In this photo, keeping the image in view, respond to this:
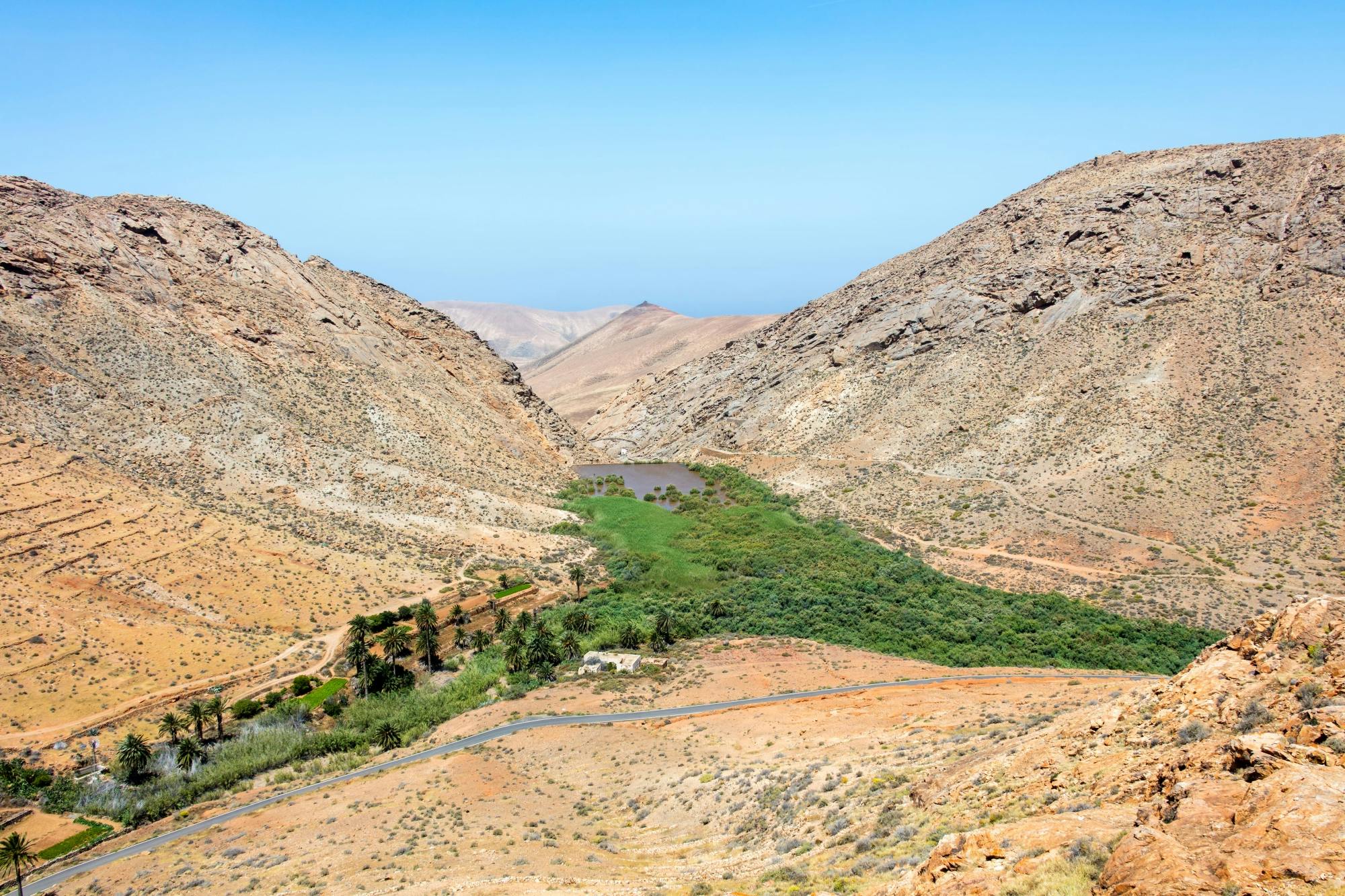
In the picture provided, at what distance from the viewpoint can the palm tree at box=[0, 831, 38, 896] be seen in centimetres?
1875

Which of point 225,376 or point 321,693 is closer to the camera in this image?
point 321,693

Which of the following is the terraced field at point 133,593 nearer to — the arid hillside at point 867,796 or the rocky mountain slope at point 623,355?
the arid hillside at point 867,796

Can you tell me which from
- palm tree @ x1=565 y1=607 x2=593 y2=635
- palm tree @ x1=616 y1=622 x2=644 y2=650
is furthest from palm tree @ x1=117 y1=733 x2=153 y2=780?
palm tree @ x1=616 y1=622 x2=644 y2=650

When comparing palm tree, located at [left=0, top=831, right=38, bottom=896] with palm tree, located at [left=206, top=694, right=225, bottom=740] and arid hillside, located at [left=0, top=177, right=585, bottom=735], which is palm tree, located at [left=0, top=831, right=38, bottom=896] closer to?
palm tree, located at [left=206, top=694, right=225, bottom=740]

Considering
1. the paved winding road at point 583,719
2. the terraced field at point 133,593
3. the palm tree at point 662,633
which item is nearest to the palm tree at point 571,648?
the palm tree at point 662,633

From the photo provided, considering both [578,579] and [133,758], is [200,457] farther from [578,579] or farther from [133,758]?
[133,758]

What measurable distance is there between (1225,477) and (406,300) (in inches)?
2565

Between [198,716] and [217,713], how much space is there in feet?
1.87

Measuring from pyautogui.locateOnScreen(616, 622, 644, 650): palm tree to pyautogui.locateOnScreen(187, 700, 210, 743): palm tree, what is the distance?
15948 mm

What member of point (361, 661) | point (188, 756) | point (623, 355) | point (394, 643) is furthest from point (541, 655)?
point (623, 355)

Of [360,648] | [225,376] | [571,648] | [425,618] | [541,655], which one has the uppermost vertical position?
Answer: [225,376]

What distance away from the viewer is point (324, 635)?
3491 centimetres

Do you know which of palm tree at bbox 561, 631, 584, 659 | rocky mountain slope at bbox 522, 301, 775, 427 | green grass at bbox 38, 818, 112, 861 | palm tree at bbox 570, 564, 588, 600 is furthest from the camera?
rocky mountain slope at bbox 522, 301, 775, 427

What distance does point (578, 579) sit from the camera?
1687 inches
